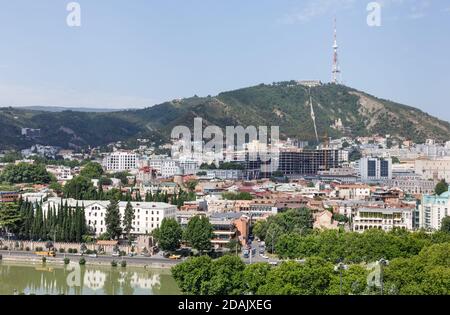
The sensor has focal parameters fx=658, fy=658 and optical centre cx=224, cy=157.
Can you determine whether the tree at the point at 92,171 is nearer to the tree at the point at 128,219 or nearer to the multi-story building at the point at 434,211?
the tree at the point at 128,219

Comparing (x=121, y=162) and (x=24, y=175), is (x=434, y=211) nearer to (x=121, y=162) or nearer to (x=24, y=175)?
(x=24, y=175)

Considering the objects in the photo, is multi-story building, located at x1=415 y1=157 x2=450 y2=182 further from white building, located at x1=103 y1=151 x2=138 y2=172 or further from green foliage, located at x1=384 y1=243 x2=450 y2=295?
green foliage, located at x1=384 y1=243 x2=450 y2=295

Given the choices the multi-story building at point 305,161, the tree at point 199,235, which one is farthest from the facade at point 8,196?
the multi-story building at point 305,161

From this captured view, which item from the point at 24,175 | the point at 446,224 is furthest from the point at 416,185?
the point at 24,175

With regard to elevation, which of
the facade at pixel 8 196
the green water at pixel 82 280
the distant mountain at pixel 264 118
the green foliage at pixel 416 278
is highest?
the distant mountain at pixel 264 118
